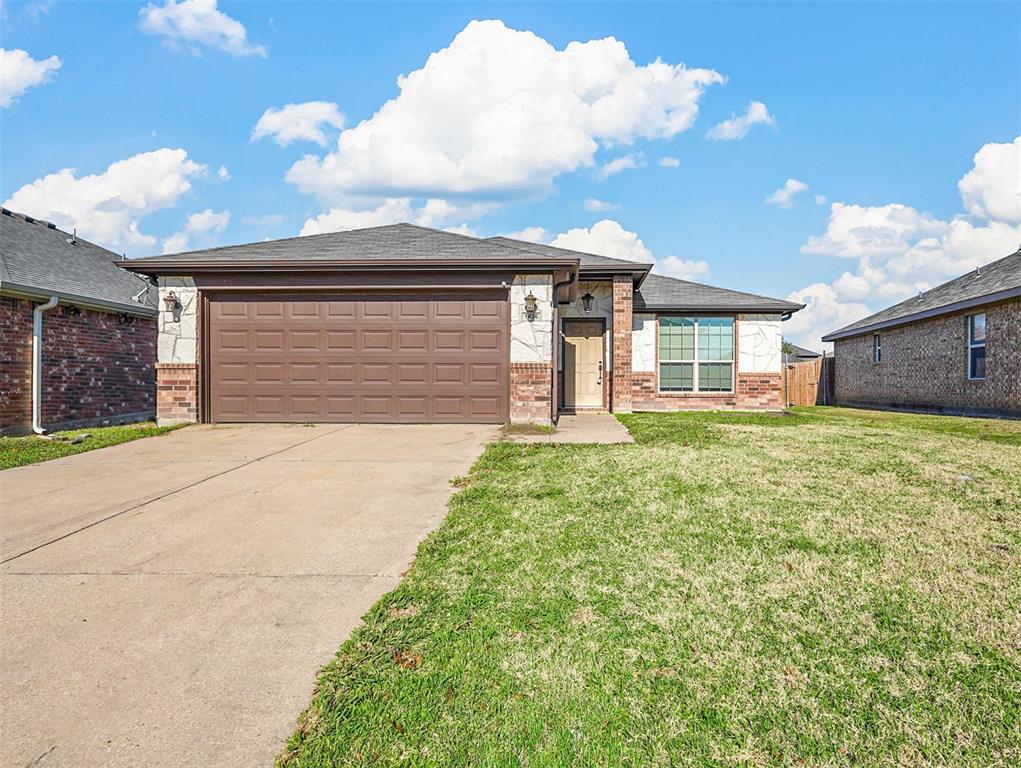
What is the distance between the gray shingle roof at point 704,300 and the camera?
46.8ft

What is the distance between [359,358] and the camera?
33.6ft

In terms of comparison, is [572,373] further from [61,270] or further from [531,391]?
[61,270]

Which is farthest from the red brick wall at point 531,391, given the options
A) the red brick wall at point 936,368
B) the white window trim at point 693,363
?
the red brick wall at point 936,368

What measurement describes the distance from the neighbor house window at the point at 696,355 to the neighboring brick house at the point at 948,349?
6.03 meters

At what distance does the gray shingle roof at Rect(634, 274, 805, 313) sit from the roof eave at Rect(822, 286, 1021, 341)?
13.3 ft

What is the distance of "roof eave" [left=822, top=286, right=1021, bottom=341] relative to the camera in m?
12.6

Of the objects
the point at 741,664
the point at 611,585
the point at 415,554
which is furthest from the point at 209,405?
the point at 741,664

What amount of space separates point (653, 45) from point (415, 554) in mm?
10859

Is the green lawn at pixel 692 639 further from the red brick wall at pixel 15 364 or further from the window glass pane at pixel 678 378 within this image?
the red brick wall at pixel 15 364

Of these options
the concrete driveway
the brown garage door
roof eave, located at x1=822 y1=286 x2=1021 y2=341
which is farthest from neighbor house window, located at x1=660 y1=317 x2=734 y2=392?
the concrete driveway

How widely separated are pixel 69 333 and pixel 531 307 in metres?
9.41

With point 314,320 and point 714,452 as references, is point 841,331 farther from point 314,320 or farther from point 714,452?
point 314,320

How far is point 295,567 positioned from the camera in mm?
3430

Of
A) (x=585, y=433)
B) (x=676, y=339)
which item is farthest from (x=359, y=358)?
(x=676, y=339)
